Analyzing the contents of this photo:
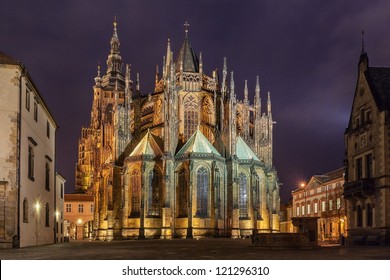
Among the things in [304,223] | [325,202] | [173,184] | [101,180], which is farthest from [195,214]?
[304,223]

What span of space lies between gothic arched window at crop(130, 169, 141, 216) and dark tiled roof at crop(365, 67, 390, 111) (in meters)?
30.9

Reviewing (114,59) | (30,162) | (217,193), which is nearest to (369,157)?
(30,162)

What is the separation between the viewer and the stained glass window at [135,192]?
62.3m

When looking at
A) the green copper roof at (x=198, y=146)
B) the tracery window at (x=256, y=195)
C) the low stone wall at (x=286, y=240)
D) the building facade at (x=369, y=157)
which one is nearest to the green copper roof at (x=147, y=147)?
the green copper roof at (x=198, y=146)

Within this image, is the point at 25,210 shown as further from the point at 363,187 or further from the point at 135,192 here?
the point at 135,192

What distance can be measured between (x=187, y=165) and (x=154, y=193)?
4.90 m

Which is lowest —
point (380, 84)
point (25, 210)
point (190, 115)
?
point (25, 210)

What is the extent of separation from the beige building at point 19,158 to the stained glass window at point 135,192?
23187mm

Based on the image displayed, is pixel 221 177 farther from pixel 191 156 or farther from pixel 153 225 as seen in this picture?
pixel 153 225

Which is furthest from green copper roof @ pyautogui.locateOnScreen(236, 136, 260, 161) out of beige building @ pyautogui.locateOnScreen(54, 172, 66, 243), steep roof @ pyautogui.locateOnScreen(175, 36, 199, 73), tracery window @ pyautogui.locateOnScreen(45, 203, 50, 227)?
tracery window @ pyautogui.locateOnScreen(45, 203, 50, 227)

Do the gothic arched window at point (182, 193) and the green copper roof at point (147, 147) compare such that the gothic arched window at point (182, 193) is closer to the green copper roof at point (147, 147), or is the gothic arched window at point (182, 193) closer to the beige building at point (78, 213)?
the green copper roof at point (147, 147)

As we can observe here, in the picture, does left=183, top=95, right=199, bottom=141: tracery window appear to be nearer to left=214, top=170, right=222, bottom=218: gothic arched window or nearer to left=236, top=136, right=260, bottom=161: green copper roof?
left=236, top=136, right=260, bottom=161: green copper roof

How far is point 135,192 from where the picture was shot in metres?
62.8

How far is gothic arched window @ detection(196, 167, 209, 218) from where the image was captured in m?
61.2
